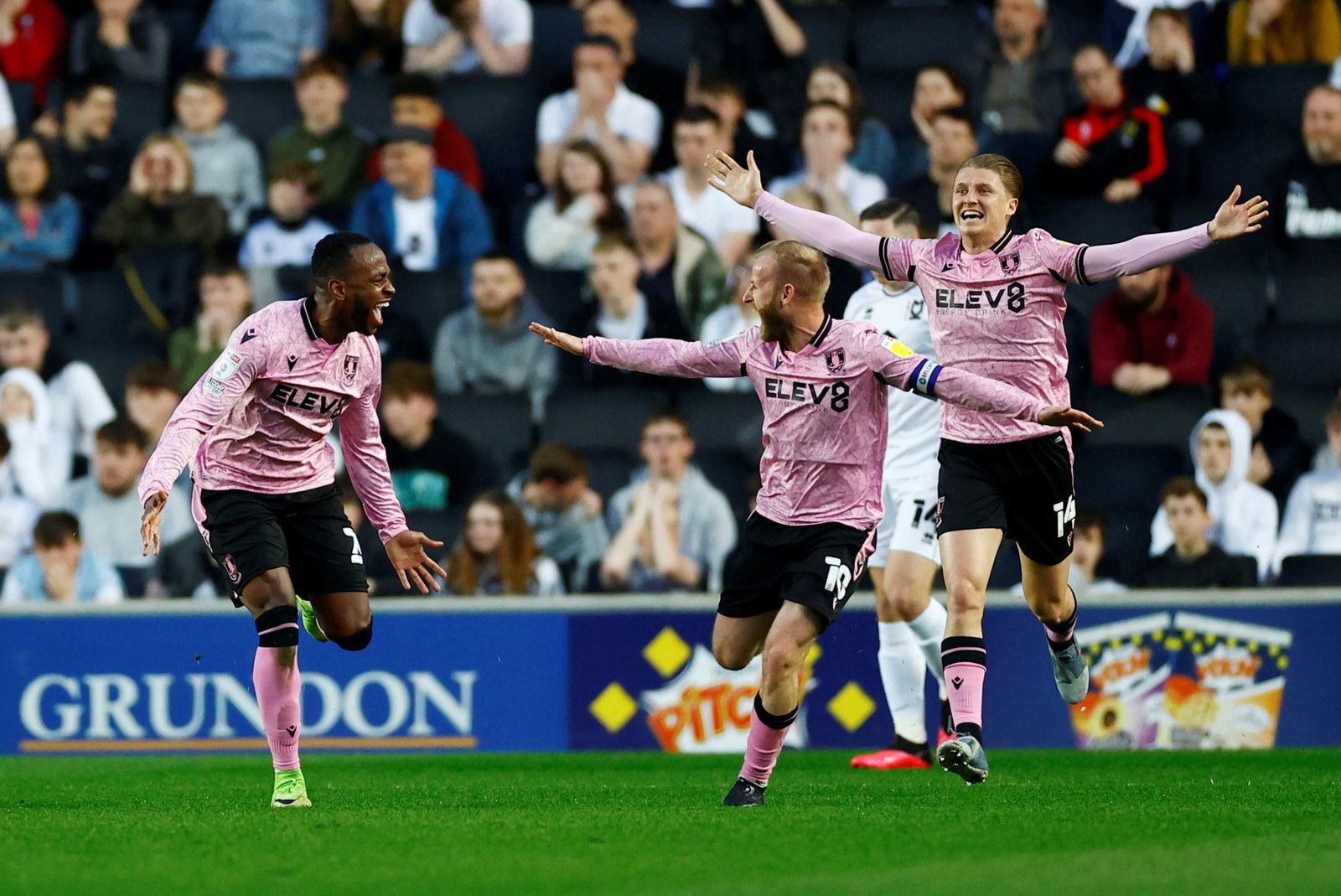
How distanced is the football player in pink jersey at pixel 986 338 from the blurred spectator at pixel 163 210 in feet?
20.7

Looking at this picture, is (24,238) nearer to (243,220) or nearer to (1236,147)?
(243,220)

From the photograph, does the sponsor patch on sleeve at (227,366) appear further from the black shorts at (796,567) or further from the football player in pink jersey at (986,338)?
the football player in pink jersey at (986,338)

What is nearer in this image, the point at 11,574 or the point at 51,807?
the point at 51,807

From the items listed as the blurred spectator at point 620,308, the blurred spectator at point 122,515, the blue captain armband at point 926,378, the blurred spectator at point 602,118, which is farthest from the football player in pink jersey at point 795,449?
the blurred spectator at point 602,118

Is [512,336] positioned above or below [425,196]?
below

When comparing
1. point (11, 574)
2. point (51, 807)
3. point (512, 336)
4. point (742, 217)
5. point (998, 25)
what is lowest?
point (51, 807)

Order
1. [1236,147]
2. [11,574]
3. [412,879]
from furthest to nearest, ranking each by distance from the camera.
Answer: [1236,147] < [11,574] < [412,879]

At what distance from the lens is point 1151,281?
38.8 ft

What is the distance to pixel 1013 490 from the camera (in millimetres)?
7824

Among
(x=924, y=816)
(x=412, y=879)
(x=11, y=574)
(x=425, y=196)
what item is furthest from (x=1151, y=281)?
(x=412, y=879)

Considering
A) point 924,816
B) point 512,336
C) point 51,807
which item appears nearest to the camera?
point 924,816

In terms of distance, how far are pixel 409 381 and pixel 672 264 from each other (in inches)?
78.0

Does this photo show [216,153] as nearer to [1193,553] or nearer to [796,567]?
[1193,553]

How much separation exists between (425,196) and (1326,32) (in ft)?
20.6
